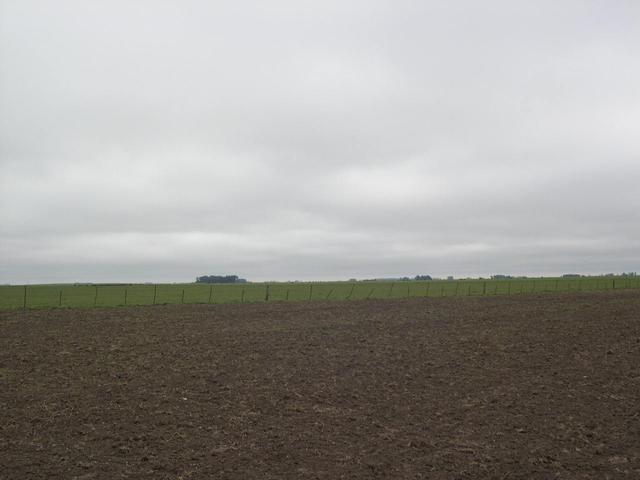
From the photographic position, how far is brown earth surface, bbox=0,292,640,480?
1122cm

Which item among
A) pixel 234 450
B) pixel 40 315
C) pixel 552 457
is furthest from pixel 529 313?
pixel 40 315

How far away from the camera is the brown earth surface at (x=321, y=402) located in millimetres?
11219

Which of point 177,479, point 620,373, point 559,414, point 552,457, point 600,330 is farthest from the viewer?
point 600,330

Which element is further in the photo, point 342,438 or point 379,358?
point 379,358

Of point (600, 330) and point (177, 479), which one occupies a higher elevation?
point (600, 330)

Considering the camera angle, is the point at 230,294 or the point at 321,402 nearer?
the point at 321,402

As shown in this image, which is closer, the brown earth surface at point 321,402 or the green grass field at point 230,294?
the brown earth surface at point 321,402

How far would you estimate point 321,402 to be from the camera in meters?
15.6

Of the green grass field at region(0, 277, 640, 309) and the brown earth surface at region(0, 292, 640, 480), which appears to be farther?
the green grass field at region(0, 277, 640, 309)

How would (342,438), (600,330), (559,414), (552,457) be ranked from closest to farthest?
(552,457) → (342,438) → (559,414) → (600,330)

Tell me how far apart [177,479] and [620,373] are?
15.7m

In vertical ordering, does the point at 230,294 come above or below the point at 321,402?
above

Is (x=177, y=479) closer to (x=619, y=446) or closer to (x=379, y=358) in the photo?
(x=619, y=446)

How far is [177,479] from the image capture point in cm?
1033
